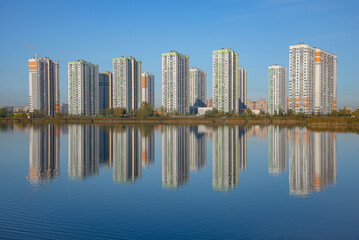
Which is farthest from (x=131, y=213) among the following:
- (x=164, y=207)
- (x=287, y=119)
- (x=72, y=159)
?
(x=287, y=119)

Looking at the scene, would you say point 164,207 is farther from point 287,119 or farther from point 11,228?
point 287,119

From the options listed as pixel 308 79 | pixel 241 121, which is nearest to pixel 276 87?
pixel 308 79

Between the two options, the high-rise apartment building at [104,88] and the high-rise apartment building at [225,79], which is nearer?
the high-rise apartment building at [225,79]

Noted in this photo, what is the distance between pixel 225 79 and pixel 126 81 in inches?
1971

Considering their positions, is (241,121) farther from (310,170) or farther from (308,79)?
(310,170)

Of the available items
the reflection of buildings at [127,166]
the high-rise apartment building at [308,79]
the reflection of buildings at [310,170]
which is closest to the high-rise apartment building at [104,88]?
the high-rise apartment building at [308,79]

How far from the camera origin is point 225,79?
5689 inches

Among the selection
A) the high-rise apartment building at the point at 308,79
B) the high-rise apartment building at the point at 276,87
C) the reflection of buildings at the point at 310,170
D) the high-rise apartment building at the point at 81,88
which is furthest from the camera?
the high-rise apartment building at the point at 276,87

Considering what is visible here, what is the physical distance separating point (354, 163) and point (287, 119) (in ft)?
302

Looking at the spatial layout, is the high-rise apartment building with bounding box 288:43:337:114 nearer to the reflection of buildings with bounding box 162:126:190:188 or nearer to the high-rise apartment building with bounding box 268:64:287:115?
the high-rise apartment building with bounding box 268:64:287:115

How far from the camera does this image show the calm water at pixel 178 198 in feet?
33.1

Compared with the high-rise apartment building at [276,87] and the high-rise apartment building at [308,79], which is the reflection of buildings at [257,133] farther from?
the high-rise apartment building at [276,87]

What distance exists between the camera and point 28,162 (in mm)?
23531

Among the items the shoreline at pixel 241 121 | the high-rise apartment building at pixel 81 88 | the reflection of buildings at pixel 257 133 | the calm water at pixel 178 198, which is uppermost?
the high-rise apartment building at pixel 81 88
